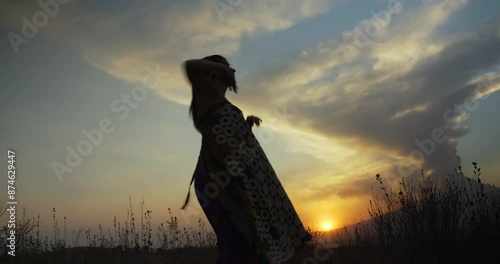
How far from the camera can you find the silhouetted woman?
224 cm

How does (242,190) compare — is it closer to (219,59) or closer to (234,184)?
(234,184)

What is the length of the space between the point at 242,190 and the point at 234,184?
7cm

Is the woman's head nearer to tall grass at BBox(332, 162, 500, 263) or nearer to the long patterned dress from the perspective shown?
the long patterned dress

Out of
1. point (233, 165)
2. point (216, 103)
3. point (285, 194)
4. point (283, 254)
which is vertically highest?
point (216, 103)

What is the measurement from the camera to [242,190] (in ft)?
7.41

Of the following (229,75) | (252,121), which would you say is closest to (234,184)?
(252,121)

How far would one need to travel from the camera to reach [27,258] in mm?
6625

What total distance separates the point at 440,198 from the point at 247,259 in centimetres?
555

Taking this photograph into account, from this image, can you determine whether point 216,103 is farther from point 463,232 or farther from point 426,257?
point 463,232

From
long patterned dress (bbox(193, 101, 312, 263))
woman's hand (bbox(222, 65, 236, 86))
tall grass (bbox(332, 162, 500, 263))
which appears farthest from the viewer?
tall grass (bbox(332, 162, 500, 263))

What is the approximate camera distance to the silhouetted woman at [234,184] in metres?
2.24

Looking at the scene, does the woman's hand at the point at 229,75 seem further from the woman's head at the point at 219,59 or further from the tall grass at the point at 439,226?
the tall grass at the point at 439,226

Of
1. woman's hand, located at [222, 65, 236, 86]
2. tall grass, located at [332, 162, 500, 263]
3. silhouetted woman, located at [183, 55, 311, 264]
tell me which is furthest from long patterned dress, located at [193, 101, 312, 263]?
tall grass, located at [332, 162, 500, 263]

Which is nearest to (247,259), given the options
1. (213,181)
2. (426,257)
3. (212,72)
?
(213,181)
